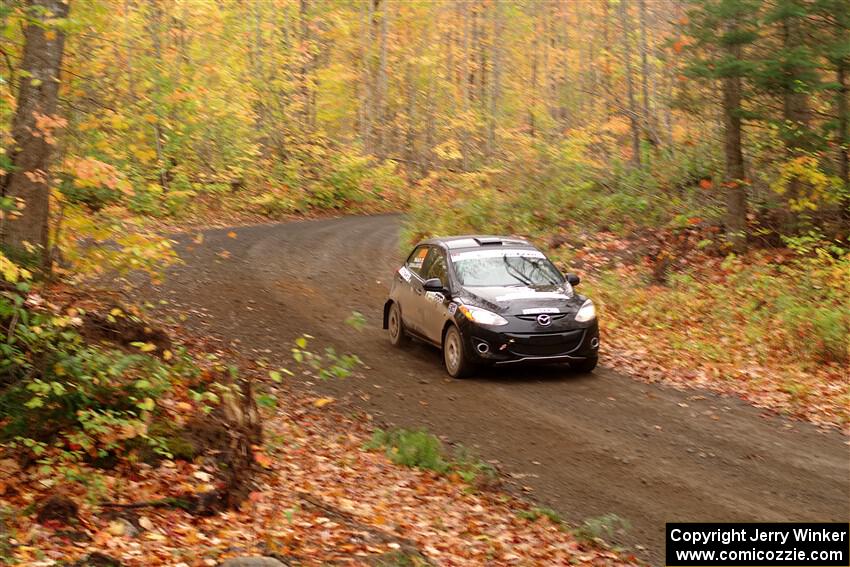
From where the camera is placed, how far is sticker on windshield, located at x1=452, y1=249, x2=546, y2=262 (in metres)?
13.7

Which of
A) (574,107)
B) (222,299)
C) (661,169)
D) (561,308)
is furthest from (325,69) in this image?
(561,308)

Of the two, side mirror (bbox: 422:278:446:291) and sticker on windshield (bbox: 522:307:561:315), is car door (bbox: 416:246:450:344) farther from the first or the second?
sticker on windshield (bbox: 522:307:561:315)

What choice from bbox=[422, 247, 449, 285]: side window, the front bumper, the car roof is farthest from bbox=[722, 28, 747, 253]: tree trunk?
the front bumper

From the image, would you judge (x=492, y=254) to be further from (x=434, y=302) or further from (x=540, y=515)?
(x=540, y=515)

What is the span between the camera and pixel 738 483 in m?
8.32

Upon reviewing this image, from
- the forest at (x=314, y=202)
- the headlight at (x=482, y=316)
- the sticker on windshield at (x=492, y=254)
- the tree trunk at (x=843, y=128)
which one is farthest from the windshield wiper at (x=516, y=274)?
the tree trunk at (x=843, y=128)

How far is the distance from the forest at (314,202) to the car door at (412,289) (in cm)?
164

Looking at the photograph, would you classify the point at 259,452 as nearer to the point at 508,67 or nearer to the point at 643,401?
the point at 643,401

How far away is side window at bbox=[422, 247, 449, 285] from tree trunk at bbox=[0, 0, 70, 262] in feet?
19.9

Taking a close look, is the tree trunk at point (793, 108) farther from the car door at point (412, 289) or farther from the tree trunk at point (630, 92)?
the car door at point (412, 289)

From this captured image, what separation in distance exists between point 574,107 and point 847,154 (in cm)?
2649

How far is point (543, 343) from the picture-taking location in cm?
1218

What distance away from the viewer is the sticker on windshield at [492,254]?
1368cm

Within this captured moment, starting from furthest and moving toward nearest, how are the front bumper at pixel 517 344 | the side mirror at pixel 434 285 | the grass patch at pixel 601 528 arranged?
the side mirror at pixel 434 285
the front bumper at pixel 517 344
the grass patch at pixel 601 528
